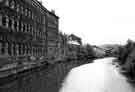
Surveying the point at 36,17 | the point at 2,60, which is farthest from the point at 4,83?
the point at 36,17

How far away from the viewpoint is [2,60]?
20.0 meters

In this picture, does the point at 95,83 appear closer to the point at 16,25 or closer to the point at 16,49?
the point at 16,49

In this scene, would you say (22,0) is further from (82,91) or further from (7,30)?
(82,91)

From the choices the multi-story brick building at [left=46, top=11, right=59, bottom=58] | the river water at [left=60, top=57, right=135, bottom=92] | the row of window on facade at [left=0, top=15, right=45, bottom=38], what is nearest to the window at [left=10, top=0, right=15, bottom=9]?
the row of window on facade at [left=0, top=15, right=45, bottom=38]

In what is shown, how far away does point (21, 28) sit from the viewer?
26.6m

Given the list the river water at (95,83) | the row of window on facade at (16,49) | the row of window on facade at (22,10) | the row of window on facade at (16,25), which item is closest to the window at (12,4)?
the row of window on facade at (22,10)

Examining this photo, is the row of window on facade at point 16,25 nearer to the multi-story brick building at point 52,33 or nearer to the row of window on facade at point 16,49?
the row of window on facade at point 16,49

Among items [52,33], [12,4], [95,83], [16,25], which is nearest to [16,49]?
[16,25]

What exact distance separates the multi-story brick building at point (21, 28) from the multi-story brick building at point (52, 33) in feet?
17.8

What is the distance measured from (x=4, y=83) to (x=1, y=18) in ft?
30.6

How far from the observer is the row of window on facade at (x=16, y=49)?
69.2 feet

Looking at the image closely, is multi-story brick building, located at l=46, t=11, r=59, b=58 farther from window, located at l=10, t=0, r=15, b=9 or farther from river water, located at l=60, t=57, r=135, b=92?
river water, located at l=60, t=57, r=135, b=92

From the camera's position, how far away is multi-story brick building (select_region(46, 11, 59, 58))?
4403cm

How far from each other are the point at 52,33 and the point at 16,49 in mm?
24119
